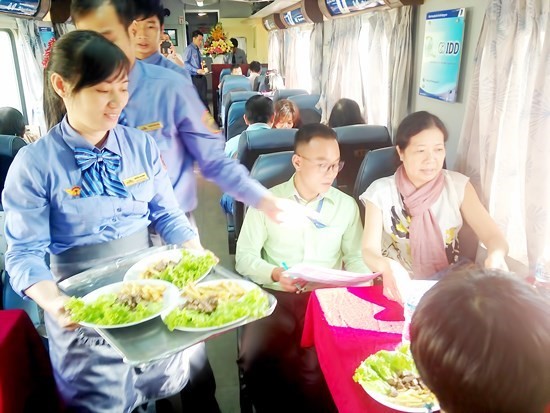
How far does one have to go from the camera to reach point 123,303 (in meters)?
1.27

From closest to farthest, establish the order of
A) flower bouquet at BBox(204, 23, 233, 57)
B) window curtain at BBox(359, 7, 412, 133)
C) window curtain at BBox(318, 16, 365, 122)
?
window curtain at BBox(359, 7, 412, 133) → window curtain at BBox(318, 16, 365, 122) → flower bouquet at BBox(204, 23, 233, 57)

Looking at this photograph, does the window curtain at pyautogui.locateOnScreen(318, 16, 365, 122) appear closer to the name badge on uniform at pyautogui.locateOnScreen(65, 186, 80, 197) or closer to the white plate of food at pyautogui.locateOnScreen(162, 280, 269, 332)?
the white plate of food at pyautogui.locateOnScreen(162, 280, 269, 332)

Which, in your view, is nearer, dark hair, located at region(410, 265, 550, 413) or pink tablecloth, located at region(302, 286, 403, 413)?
dark hair, located at region(410, 265, 550, 413)

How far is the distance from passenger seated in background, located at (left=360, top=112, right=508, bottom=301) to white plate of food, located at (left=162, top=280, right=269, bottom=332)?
2.73 feet

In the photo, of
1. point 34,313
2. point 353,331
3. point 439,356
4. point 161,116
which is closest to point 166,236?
point 161,116

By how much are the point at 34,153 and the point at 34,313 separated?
109cm

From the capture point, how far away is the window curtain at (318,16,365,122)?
536cm

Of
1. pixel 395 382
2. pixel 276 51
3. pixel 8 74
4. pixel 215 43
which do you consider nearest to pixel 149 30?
pixel 395 382

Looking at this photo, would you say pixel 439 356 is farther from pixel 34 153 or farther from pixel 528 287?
pixel 34 153

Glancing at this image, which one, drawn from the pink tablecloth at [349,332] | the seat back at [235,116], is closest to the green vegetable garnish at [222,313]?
the pink tablecloth at [349,332]

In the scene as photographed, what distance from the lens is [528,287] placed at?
73 cm

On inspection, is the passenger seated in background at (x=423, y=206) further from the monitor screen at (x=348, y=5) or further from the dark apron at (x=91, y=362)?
the monitor screen at (x=348, y=5)

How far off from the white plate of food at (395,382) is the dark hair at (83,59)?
39.9 inches

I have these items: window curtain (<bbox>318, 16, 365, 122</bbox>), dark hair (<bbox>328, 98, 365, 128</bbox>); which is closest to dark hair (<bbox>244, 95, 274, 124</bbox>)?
dark hair (<bbox>328, 98, 365, 128</bbox>)
